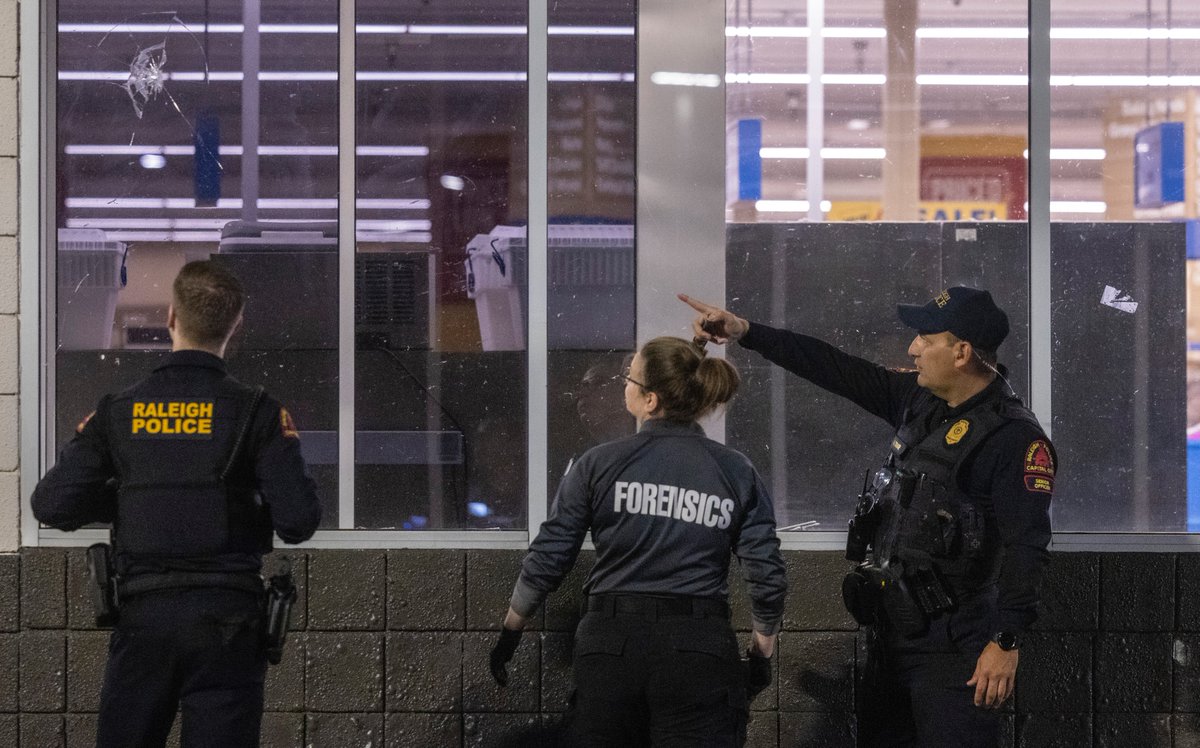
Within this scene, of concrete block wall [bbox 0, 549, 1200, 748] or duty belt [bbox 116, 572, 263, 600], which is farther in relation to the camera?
concrete block wall [bbox 0, 549, 1200, 748]

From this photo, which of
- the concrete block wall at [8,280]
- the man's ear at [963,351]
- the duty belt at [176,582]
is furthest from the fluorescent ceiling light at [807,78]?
the duty belt at [176,582]

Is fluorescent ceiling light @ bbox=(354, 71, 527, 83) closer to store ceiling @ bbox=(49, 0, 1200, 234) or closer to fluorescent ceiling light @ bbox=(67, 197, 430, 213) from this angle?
store ceiling @ bbox=(49, 0, 1200, 234)

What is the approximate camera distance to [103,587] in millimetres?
3057

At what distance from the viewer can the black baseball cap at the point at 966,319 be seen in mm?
3564

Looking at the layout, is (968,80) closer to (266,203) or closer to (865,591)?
(865,591)

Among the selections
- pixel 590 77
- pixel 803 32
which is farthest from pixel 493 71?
pixel 803 32

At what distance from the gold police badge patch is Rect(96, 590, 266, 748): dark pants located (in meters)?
2.00

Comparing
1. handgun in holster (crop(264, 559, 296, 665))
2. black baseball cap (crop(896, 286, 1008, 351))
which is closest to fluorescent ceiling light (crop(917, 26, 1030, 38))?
black baseball cap (crop(896, 286, 1008, 351))

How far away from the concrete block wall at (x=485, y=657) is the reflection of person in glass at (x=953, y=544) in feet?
3.10

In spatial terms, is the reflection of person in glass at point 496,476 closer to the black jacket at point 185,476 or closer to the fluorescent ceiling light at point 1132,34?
the black jacket at point 185,476

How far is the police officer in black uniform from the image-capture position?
3.01m

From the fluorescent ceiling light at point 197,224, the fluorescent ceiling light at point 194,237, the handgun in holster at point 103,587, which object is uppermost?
the fluorescent ceiling light at point 197,224

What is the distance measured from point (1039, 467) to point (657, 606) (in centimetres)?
115

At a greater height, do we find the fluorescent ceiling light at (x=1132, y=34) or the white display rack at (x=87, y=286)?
the fluorescent ceiling light at (x=1132, y=34)
